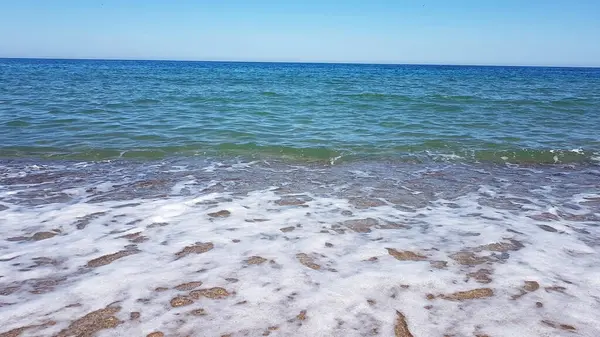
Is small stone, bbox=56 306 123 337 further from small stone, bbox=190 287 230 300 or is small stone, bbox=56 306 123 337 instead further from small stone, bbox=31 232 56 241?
small stone, bbox=31 232 56 241

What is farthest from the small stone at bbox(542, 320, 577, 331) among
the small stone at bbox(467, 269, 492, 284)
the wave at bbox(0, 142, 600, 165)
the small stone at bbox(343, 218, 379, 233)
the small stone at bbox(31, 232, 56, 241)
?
the wave at bbox(0, 142, 600, 165)

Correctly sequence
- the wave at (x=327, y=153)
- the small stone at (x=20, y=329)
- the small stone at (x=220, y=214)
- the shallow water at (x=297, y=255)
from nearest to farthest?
the small stone at (x=20, y=329), the shallow water at (x=297, y=255), the small stone at (x=220, y=214), the wave at (x=327, y=153)

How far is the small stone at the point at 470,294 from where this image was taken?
3.43 metres

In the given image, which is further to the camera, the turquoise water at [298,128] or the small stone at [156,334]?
the turquoise water at [298,128]

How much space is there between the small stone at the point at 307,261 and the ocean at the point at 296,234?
3 cm

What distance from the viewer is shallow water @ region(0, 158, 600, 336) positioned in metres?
3.13

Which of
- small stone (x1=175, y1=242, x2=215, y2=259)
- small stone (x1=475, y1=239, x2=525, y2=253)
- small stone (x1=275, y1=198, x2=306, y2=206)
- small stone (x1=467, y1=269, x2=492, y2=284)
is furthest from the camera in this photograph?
small stone (x1=275, y1=198, x2=306, y2=206)

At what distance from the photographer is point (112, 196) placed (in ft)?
20.1

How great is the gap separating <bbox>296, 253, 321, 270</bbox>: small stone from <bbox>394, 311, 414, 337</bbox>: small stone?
3.35 ft

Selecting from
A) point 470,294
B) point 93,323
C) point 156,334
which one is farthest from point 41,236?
point 470,294

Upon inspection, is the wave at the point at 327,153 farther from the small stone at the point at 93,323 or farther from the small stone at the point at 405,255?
the small stone at the point at 93,323

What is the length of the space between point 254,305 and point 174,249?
1.44 metres

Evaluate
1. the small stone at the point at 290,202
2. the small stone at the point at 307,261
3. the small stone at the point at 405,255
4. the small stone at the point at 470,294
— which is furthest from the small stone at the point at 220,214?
the small stone at the point at 470,294

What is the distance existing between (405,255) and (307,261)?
1.01m
